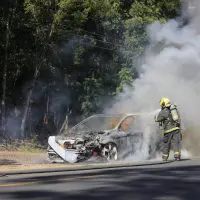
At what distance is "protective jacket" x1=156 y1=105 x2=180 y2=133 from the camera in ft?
54.9

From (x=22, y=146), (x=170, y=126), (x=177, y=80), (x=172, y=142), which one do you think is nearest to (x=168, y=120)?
(x=170, y=126)

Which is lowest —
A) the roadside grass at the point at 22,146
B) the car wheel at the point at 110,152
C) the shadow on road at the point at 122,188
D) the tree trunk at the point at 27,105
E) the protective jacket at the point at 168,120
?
the shadow on road at the point at 122,188

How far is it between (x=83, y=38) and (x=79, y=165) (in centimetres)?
1420

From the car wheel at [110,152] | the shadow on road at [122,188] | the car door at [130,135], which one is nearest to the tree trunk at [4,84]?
the car door at [130,135]

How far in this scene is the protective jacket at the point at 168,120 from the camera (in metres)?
16.7

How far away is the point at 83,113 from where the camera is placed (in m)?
29.7

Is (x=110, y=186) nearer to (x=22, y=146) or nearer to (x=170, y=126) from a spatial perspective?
(x=170, y=126)

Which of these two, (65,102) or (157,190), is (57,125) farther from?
(157,190)

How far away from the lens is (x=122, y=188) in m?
9.80

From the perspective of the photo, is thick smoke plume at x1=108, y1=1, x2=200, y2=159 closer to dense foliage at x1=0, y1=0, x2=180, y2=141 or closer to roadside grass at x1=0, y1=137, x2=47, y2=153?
dense foliage at x1=0, y1=0, x2=180, y2=141

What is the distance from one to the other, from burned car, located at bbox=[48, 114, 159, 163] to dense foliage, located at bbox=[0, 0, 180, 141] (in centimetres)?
699

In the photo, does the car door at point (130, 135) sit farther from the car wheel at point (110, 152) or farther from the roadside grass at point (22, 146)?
the roadside grass at point (22, 146)

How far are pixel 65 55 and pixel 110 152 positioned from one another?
13.0 meters

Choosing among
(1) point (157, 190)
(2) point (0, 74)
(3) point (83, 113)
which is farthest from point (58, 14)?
(1) point (157, 190)
